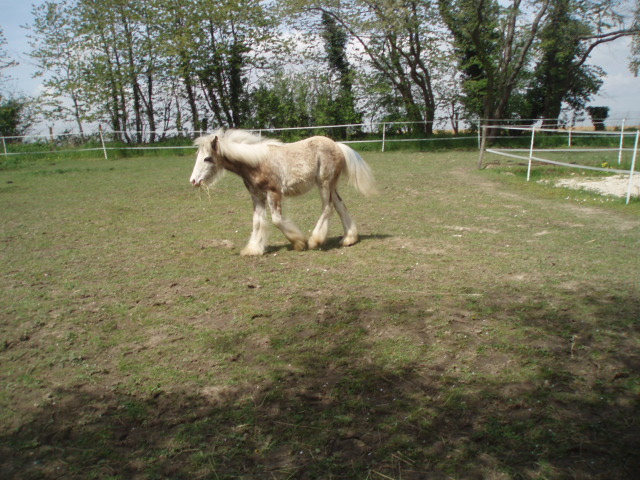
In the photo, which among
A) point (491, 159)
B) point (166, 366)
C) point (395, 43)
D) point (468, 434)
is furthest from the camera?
point (395, 43)

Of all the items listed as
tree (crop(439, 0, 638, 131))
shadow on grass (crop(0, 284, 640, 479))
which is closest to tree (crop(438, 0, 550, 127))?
tree (crop(439, 0, 638, 131))

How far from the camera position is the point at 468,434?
2939 millimetres

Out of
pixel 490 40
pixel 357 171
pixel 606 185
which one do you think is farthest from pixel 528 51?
pixel 357 171

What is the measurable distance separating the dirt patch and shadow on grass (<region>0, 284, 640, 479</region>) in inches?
291

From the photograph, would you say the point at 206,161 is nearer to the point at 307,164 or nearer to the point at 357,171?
the point at 307,164

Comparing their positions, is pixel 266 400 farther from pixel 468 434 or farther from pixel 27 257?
pixel 27 257

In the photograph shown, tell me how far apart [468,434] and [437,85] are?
27.5m

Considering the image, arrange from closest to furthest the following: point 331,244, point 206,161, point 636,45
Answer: point 206,161 → point 331,244 → point 636,45

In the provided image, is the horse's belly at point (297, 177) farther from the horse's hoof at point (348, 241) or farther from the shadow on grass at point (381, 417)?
the shadow on grass at point (381, 417)

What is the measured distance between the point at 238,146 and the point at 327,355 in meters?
3.66

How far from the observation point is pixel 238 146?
6.60m

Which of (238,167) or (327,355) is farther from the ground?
(238,167)

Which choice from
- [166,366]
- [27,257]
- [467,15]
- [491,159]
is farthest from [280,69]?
[166,366]

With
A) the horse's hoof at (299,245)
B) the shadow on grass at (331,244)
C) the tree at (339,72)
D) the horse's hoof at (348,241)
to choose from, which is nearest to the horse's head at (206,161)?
the shadow on grass at (331,244)
